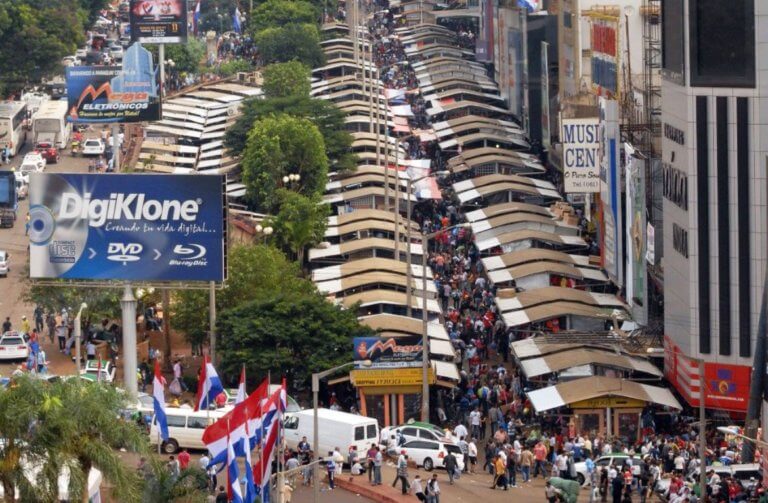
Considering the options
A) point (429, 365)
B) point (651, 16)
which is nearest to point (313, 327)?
point (429, 365)

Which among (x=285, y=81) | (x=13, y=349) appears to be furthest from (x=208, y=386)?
(x=285, y=81)

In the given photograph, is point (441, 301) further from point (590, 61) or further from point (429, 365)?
point (590, 61)

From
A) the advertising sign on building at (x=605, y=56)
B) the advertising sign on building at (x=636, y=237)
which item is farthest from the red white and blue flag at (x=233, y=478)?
the advertising sign on building at (x=605, y=56)

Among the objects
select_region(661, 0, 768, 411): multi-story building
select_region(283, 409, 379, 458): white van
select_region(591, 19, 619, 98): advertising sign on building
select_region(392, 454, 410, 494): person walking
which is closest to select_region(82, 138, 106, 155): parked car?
Result: select_region(591, 19, 619, 98): advertising sign on building

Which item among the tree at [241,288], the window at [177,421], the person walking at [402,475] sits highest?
the tree at [241,288]

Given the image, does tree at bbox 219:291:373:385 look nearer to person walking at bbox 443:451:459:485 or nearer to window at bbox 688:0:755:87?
person walking at bbox 443:451:459:485

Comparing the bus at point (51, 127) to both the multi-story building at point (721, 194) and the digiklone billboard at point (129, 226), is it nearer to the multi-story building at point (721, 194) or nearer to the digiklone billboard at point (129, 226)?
the digiklone billboard at point (129, 226)
